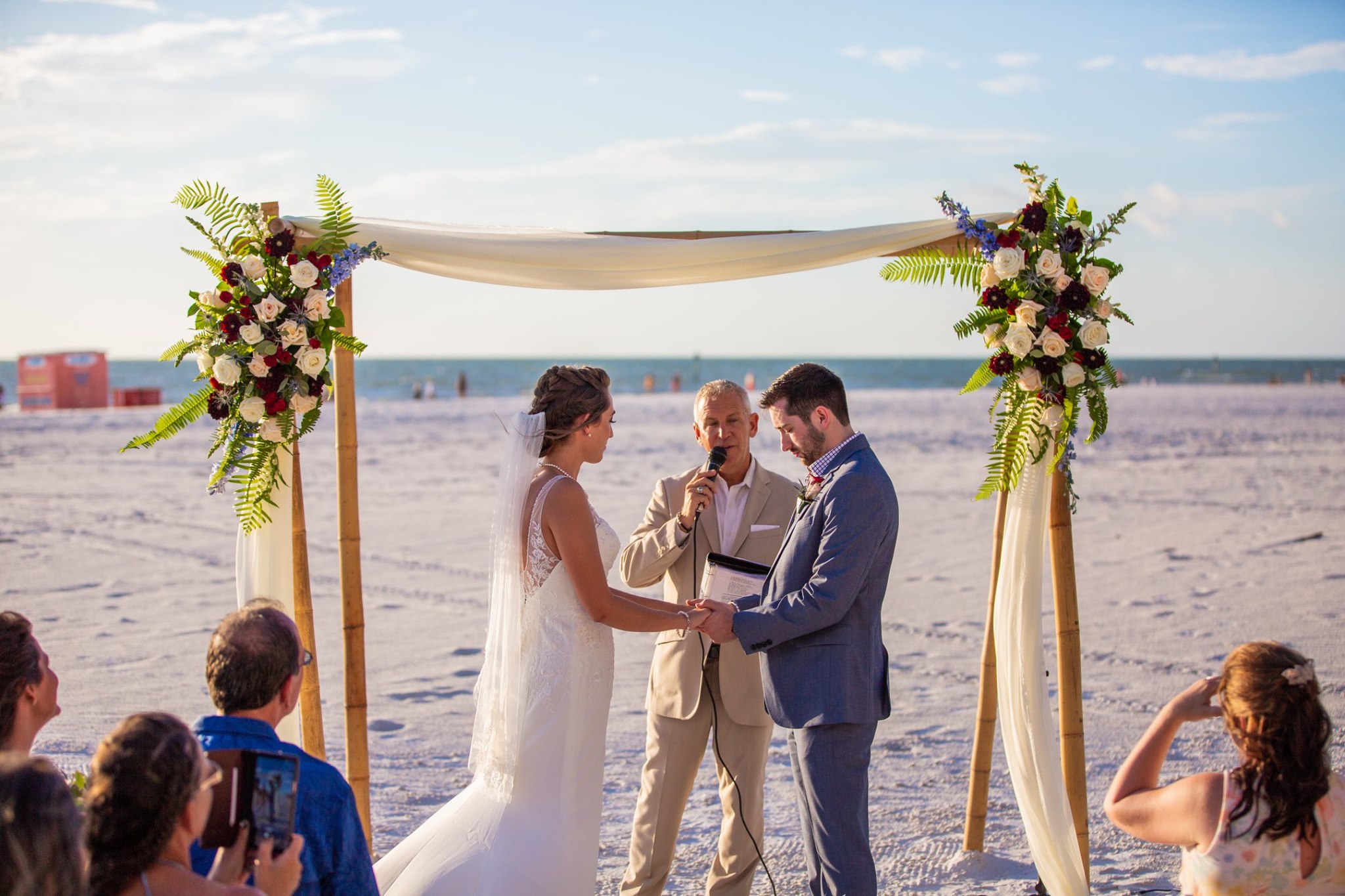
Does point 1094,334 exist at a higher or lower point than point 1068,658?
higher

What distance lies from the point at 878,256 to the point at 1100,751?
341 centimetres

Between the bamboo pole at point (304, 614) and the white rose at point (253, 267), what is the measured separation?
0.73 m

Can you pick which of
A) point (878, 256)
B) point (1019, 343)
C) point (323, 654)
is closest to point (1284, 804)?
point (1019, 343)

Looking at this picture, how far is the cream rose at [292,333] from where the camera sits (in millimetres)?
4473

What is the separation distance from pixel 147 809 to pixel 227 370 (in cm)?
256

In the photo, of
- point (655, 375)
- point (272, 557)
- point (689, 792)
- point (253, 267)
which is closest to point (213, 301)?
point (253, 267)

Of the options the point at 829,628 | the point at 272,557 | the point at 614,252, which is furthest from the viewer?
the point at 614,252

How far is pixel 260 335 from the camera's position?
4.45m

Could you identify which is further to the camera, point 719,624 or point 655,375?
point 655,375

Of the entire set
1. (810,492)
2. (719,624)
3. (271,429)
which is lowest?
(719,624)

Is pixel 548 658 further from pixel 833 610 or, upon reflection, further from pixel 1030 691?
pixel 1030 691

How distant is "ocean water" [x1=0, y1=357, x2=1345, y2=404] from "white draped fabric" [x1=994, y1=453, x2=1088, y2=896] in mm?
39833

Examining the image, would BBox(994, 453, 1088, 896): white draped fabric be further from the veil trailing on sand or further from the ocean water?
the ocean water

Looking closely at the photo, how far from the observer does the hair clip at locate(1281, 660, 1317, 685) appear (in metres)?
2.62
